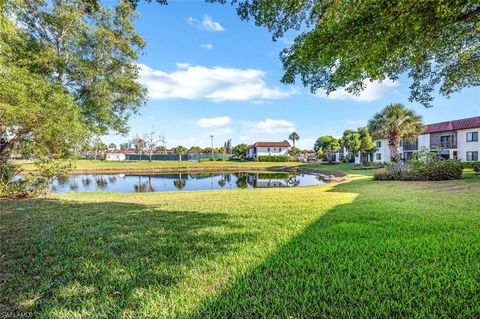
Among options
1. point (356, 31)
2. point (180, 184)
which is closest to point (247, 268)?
point (356, 31)

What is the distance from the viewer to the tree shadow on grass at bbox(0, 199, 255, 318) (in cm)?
262

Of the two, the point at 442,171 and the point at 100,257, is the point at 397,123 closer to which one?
the point at 442,171

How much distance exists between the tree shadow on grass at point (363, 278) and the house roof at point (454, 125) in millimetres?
38573

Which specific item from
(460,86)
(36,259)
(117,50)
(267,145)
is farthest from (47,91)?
(267,145)

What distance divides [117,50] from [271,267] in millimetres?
13790

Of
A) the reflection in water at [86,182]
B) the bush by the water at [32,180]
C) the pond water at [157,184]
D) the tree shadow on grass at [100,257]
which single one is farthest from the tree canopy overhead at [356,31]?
the reflection in water at [86,182]

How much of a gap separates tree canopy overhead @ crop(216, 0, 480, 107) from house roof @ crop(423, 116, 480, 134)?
3398 cm

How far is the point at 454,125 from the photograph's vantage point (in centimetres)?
3606

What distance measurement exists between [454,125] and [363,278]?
44.5m

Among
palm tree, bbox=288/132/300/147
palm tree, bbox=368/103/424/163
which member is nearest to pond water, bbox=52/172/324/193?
palm tree, bbox=368/103/424/163

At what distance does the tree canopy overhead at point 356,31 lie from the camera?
3570mm

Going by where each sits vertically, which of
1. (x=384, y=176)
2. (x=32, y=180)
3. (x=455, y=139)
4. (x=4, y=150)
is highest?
(x=455, y=139)

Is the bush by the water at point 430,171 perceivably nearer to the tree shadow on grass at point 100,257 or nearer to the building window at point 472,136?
the tree shadow on grass at point 100,257

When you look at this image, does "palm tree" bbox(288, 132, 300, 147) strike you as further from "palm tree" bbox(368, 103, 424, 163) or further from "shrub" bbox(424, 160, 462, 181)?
"shrub" bbox(424, 160, 462, 181)
